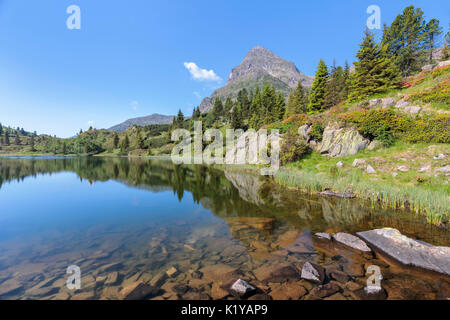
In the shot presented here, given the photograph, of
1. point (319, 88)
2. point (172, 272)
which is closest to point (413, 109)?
point (319, 88)

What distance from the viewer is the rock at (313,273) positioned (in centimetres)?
613

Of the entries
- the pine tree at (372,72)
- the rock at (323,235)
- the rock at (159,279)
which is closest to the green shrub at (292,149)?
the pine tree at (372,72)

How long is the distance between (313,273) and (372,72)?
4790 cm

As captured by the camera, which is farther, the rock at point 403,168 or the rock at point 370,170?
the rock at point 370,170

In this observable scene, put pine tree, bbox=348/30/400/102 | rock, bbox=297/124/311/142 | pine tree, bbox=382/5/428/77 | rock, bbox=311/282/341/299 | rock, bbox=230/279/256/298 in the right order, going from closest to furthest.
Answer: rock, bbox=311/282/341/299, rock, bbox=230/279/256/298, rock, bbox=297/124/311/142, pine tree, bbox=348/30/400/102, pine tree, bbox=382/5/428/77

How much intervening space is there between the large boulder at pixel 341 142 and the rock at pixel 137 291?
94.5ft

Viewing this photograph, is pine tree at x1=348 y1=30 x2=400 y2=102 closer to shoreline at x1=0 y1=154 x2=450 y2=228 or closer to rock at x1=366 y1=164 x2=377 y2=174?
rock at x1=366 y1=164 x2=377 y2=174

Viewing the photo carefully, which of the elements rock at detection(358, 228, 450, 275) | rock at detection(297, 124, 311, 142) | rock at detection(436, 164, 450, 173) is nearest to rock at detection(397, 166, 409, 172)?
rock at detection(436, 164, 450, 173)

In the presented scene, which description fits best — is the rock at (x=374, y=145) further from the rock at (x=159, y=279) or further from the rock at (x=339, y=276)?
the rock at (x=159, y=279)

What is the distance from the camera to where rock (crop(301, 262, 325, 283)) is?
613cm

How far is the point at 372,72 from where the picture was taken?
124ft

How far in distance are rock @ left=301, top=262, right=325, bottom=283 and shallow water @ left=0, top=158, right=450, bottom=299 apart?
0.23 meters
